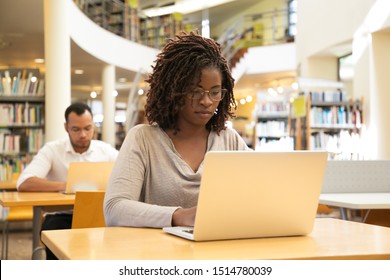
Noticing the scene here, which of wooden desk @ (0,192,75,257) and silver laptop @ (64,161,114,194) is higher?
silver laptop @ (64,161,114,194)

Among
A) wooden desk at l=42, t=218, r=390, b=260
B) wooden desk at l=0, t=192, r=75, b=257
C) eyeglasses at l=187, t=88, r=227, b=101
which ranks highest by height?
eyeglasses at l=187, t=88, r=227, b=101

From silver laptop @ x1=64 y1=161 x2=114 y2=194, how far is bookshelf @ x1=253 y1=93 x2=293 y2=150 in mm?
7322

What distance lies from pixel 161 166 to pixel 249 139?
13630 millimetres

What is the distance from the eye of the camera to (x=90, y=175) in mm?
3061

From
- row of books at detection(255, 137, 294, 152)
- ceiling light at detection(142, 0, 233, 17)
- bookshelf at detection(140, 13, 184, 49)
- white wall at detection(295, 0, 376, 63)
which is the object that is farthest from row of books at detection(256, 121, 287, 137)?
ceiling light at detection(142, 0, 233, 17)

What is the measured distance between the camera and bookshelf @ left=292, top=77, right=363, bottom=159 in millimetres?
8461

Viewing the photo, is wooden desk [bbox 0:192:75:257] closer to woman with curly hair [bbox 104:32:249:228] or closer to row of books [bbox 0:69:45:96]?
woman with curly hair [bbox 104:32:249:228]

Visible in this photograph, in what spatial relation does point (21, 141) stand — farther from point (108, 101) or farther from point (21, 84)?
point (108, 101)

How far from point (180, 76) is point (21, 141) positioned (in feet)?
17.3

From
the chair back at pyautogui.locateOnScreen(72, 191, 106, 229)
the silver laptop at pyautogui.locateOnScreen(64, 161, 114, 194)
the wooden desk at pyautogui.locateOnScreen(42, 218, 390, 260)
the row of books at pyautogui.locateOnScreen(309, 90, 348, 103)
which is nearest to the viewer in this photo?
the wooden desk at pyautogui.locateOnScreen(42, 218, 390, 260)

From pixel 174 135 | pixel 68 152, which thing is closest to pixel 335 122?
pixel 68 152

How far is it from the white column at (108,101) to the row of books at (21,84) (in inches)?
203

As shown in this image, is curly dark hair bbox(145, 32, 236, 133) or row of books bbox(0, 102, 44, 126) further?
row of books bbox(0, 102, 44, 126)

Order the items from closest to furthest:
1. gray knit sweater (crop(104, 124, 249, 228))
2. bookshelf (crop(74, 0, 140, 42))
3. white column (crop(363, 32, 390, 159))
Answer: gray knit sweater (crop(104, 124, 249, 228)) < white column (crop(363, 32, 390, 159)) < bookshelf (crop(74, 0, 140, 42))
